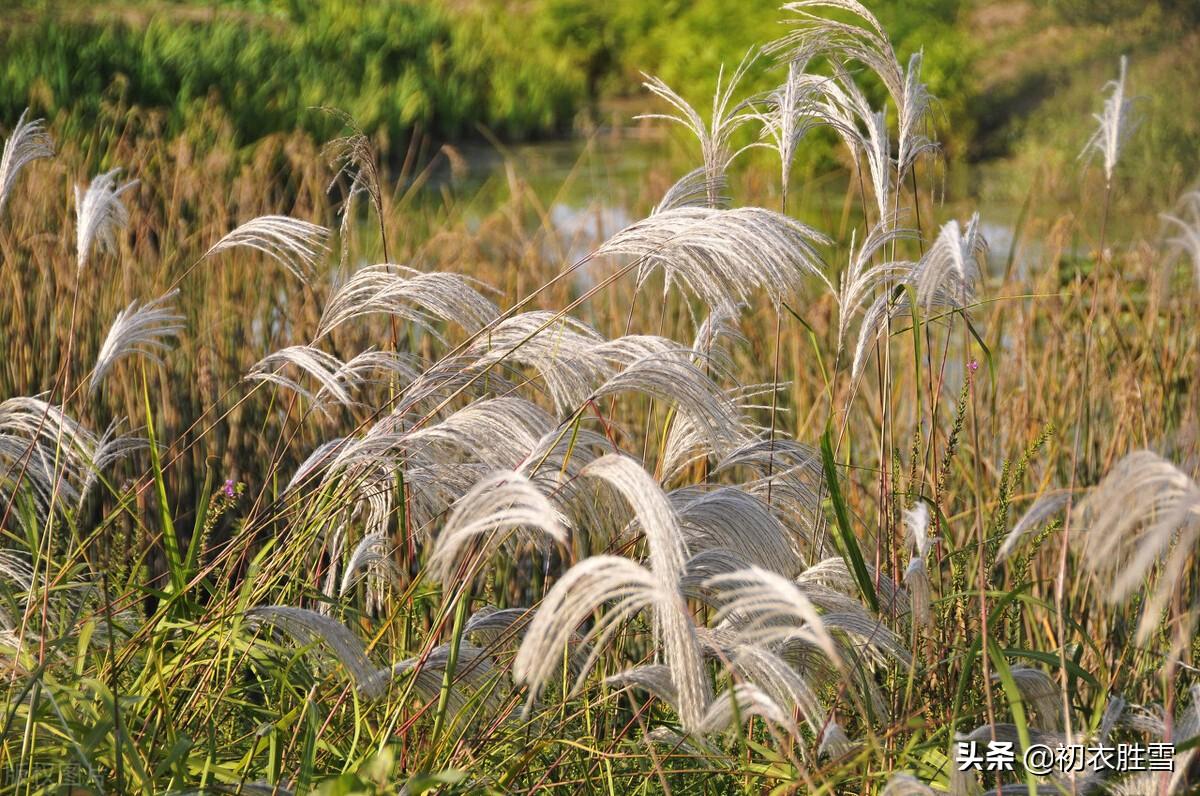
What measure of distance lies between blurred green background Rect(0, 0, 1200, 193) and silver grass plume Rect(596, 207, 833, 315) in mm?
4511

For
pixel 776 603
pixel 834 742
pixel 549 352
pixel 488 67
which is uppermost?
pixel 549 352

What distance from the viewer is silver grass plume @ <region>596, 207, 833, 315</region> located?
1.21m

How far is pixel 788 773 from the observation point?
4.27 feet

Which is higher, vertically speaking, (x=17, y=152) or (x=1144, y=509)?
(x=17, y=152)

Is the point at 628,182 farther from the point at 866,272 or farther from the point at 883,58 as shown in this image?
the point at 866,272

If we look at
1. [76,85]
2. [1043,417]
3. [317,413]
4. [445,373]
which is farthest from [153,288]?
[76,85]

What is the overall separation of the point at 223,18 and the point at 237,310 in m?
8.15

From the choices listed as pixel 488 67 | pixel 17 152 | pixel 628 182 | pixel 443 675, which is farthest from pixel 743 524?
pixel 488 67

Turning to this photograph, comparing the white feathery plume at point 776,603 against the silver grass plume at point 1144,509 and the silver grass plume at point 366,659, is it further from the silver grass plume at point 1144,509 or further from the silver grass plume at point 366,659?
the silver grass plume at point 366,659

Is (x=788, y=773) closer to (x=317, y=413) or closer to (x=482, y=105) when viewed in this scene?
(x=317, y=413)

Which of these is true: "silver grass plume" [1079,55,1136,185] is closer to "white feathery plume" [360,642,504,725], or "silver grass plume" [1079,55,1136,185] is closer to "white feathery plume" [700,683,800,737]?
"white feathery plume" [700,683,800,737]

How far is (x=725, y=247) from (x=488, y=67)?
10.2m

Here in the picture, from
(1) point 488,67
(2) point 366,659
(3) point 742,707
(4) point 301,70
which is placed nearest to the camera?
A: (3) point 742,707

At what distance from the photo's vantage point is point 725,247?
1.21 meters
